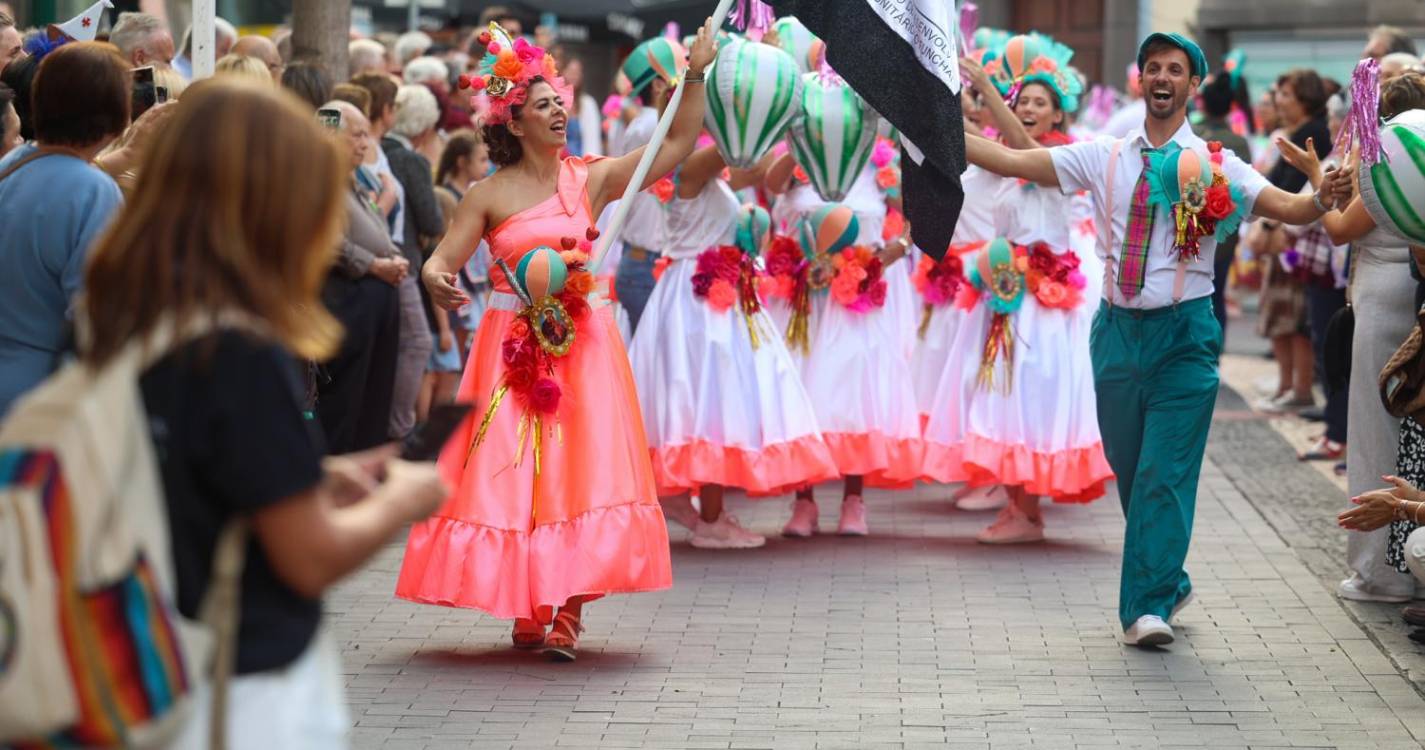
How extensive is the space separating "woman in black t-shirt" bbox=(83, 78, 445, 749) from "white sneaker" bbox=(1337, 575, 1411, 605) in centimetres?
580

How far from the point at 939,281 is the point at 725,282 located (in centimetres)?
161

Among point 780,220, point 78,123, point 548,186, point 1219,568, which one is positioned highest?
point 78,123

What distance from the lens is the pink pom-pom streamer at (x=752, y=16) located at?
7.51 meters

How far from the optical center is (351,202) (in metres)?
9.20

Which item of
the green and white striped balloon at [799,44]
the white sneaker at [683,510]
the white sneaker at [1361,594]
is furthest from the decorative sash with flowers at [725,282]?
Result: the white sneaker at [1361,594]

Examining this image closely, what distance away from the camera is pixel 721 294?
29.2ft

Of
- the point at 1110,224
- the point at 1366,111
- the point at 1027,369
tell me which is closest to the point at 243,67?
the point at 1110,224

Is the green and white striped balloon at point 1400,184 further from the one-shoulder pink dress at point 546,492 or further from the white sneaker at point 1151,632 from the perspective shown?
the one-shoulder pink dress at point 546,492

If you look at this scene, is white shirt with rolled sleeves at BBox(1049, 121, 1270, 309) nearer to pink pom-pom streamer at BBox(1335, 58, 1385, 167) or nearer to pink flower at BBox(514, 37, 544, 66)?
pink pom-pom streamer at BBox(1335, 58, 1385, 167)

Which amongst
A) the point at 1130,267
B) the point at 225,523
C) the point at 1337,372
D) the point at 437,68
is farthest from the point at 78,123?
the point at 437,68

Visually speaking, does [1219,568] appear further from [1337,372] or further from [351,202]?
[351,202]

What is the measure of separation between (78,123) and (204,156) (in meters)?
2.83

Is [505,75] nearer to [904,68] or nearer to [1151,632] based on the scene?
[904,68]

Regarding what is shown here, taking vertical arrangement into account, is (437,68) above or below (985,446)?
above
